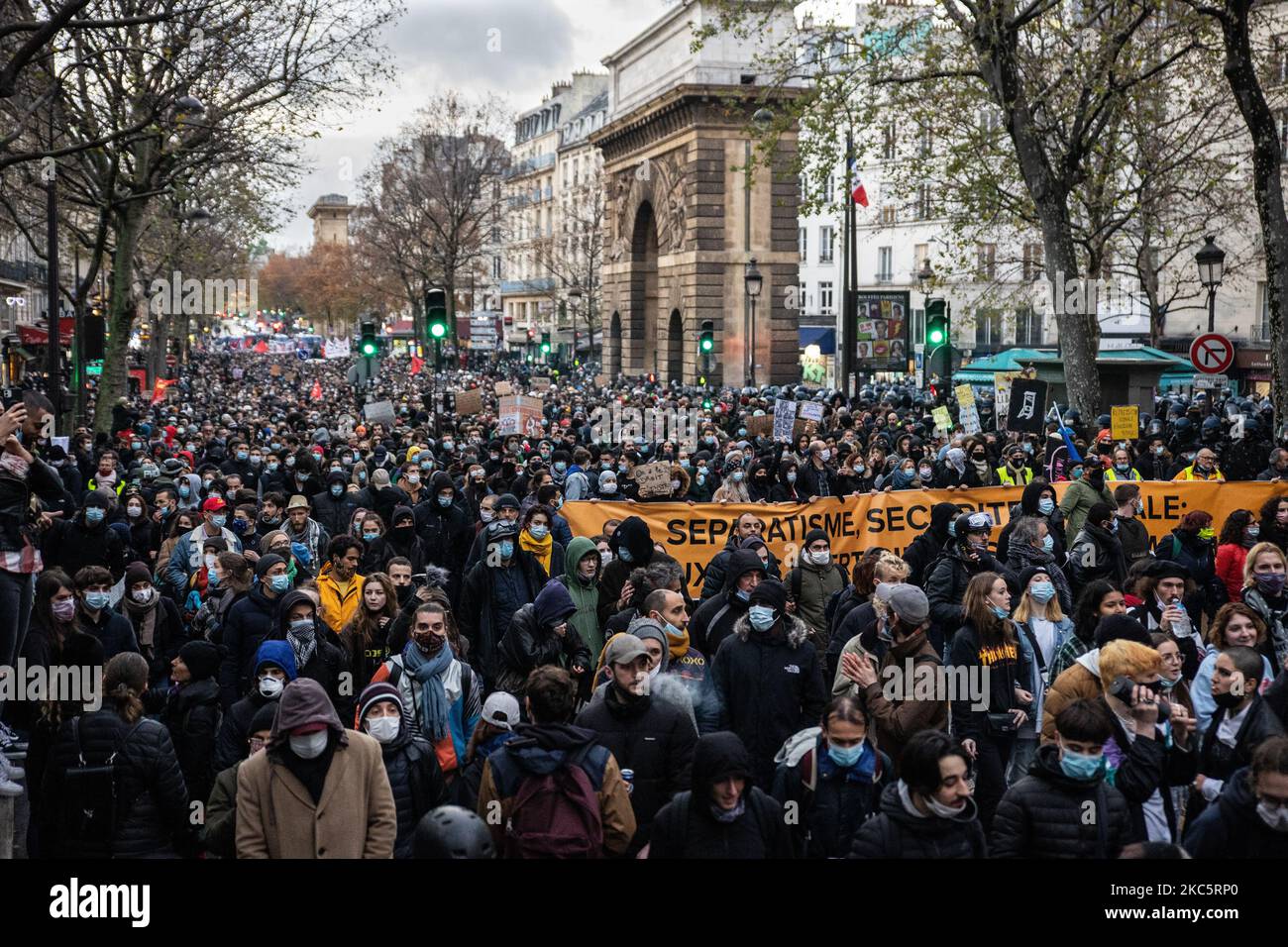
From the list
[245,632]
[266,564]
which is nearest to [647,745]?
[245,632]

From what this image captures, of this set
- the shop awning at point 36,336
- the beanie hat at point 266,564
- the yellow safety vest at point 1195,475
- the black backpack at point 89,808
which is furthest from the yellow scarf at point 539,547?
the shop awning at point 36,336

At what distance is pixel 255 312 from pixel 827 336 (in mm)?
140283

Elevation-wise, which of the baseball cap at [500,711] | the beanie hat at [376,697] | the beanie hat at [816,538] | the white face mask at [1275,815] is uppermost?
the beanie hat at [816,538]

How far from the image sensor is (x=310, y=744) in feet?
17.6

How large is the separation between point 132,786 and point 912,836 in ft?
10.4

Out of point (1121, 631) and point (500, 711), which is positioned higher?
point (1121, 631)

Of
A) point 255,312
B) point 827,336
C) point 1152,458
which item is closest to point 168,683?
point 1152,458

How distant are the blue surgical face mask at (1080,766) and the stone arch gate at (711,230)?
43215 millimetres

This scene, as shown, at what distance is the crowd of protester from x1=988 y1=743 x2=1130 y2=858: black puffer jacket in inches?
0.4

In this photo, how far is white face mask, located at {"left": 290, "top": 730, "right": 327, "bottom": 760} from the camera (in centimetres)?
536

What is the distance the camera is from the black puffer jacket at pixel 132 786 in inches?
238

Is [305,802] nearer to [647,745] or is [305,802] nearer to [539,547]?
[647,745]

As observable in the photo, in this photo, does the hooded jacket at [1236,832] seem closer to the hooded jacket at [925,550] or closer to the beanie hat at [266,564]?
the hooded jacket at [925,550]
